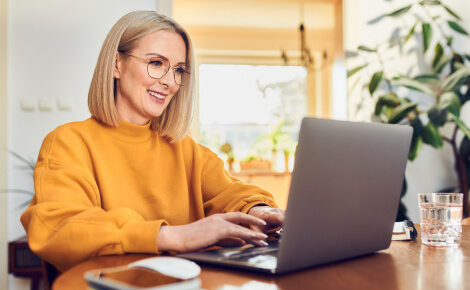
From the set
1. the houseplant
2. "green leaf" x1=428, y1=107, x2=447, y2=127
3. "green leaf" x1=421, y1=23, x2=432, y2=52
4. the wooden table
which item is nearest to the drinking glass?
the wooden table

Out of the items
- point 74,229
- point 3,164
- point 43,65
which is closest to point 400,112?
point 43,65

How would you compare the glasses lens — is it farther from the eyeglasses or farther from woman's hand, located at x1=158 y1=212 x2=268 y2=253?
woman's hand, located at x1=158 y1=212 x2=268 y2=253

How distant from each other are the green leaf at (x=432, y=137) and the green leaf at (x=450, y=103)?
0.14 meters

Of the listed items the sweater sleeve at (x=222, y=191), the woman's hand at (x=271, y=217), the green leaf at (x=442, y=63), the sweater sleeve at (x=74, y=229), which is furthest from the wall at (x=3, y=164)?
the green leaf at (x=442, y=63)

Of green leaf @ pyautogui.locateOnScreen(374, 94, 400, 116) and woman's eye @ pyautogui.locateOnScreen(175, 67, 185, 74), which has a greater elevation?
green leaf @ pyautogui.locateOnScreen(374, 94, 400, 116)

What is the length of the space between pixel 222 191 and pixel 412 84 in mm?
2241

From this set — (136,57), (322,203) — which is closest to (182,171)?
(136,57)

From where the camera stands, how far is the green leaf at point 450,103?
298 centimetres

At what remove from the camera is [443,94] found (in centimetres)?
310

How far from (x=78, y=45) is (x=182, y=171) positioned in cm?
209

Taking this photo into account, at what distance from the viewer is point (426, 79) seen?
3258 millimetres

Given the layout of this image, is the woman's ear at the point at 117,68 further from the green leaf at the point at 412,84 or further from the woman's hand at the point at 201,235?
the green leaf at the point at 412,84

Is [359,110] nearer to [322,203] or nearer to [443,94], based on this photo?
[443,94]

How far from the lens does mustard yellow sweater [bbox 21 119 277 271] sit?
0.84 meters
